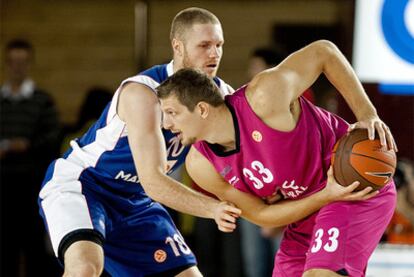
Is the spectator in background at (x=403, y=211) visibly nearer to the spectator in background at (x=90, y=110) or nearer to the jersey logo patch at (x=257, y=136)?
the spectator in background at (x=90, y=110)

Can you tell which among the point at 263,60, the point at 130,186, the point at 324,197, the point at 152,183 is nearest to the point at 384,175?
the point at 324,197

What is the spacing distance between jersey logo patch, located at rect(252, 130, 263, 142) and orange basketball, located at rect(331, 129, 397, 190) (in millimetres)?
336

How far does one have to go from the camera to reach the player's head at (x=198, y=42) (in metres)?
5.38

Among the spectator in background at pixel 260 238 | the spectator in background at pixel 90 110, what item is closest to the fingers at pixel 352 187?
the spectator in background at pixel 260 238

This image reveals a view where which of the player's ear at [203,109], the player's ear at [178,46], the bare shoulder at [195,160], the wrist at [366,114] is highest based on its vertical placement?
the player's ear at [178,46]

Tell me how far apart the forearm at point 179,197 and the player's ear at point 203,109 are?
1.16 feet

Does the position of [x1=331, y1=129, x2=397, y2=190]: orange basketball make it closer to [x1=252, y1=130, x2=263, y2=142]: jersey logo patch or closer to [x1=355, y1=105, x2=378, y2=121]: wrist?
[x1=355, y1=105, x2=378, y2=121]: wrist

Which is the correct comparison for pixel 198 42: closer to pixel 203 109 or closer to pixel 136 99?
pixel 136 99

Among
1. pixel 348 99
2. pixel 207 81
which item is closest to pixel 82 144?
pixel 207 81

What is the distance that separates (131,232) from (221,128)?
39.1 inches

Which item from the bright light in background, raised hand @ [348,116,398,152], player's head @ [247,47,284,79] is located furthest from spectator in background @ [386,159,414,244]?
raised hand @ [348,116,398,152]

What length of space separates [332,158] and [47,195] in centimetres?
154

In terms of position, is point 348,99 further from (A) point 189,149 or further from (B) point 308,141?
(A) point 189,149

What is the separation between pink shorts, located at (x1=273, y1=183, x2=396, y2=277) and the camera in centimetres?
473
